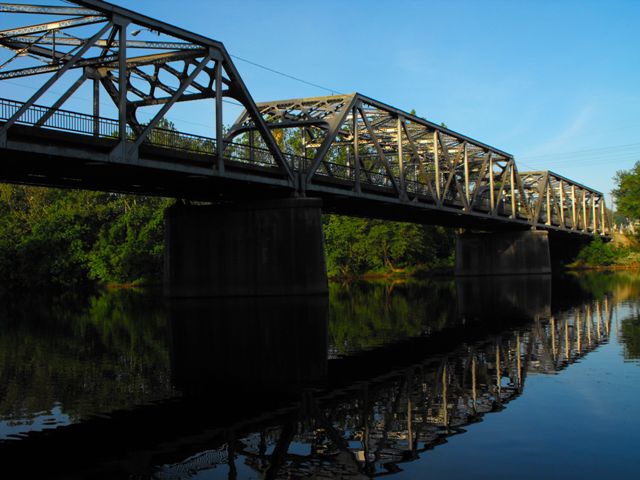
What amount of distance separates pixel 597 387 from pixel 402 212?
49445 millimetres

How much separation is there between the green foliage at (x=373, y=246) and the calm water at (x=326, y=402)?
65291mm

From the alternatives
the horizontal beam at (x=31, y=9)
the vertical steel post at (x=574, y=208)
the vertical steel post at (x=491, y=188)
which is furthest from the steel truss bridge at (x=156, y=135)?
the vertical steel post at (x=574, y=208)

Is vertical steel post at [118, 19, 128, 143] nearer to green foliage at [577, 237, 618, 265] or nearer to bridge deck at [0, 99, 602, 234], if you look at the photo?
bridge deck at [0, 99, 602, 234]

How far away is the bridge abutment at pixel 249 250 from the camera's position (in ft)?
125

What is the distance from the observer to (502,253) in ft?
273

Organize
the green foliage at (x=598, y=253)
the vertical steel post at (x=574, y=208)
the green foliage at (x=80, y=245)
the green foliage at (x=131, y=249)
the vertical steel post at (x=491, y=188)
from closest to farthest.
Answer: the vertical steel post at (x=491, y=188)
the green foliage at (x=80, y=245)
the green foliage at (x=131, y=249)
the vertical steel post at (x=574, y=208)
the green foliage at (x=598, y=253)

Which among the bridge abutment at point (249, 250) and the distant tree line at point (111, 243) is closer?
the bridge abutment at point (249, 250)

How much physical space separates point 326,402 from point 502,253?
7466 cm

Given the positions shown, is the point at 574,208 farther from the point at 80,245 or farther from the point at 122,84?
the point at 122,84

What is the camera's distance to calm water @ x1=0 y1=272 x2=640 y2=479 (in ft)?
28.6

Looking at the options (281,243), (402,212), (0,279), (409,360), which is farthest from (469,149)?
(409,360)

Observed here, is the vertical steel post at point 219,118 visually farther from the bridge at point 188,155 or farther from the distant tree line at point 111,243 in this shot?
the distant tree line at point 111,243

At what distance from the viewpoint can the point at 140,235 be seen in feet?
271

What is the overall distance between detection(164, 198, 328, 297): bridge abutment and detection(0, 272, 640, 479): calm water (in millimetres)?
12897
